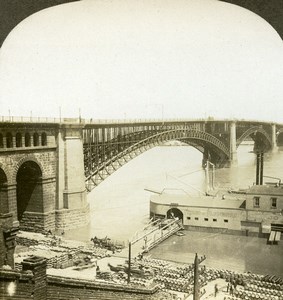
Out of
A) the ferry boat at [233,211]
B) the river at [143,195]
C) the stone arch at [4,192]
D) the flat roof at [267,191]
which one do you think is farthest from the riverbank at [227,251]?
the stone arch at [4,192]

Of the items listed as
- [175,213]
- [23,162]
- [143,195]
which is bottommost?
[143,195]

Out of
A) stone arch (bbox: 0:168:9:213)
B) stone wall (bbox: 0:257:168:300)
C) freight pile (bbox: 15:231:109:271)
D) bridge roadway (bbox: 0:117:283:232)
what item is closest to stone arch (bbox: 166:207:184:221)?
bridge roadway (bbox: 0:117:283:232)

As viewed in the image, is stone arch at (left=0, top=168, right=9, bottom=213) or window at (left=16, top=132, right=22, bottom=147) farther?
window at (left=16, top=132, right=22, bottom=147)

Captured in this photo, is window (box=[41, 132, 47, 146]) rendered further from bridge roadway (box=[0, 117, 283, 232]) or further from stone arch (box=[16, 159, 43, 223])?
stone arch (box=[16, 159, 43, 223])

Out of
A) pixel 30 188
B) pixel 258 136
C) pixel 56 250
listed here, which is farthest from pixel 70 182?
pixel 258 136

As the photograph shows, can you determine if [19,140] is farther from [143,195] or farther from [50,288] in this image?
[143,195]

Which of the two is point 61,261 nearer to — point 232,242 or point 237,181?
point 232,242

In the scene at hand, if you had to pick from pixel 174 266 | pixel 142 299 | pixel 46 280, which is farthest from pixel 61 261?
pixel 46 280
